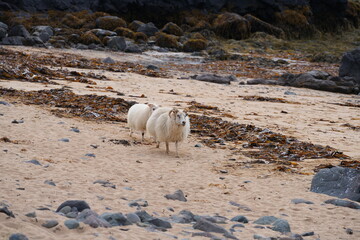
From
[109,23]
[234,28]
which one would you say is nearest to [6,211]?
[109,23]

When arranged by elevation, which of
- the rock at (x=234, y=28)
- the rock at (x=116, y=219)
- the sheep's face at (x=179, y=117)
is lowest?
the rock at (x=116, y=219)

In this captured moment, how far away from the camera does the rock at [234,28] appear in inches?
2168

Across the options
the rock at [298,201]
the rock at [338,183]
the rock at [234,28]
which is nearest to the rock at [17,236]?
the rock at [298,201]

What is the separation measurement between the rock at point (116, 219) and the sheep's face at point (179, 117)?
4.60 m

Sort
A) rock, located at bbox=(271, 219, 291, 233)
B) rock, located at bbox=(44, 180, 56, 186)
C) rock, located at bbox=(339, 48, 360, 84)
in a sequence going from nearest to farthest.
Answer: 1. rock, located at bbox=(271, 219, 291, 233)
2. rock, located at bbox=(44, 180, 56, 186)
3. rock, located at bbox=(339, 48, 360, 84)

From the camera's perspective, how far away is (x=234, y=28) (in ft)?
182

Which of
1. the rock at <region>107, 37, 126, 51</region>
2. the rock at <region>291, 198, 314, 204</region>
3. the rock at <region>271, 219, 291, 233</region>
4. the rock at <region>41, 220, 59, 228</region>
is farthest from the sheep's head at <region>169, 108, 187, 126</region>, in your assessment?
the rock at <region>107, 37, 126, 51</region>

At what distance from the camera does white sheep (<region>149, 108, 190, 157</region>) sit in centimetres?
997

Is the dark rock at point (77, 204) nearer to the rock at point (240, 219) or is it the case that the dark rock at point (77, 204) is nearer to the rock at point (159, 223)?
the rock at point (159, 223)

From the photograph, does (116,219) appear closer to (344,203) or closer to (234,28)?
(344,203)

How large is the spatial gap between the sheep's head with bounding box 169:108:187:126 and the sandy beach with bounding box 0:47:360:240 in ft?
2.63

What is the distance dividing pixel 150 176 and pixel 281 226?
2.96m

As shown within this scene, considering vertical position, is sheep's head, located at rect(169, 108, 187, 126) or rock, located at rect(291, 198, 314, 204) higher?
sheep's head, located at rect(169, 108, 187, 126)

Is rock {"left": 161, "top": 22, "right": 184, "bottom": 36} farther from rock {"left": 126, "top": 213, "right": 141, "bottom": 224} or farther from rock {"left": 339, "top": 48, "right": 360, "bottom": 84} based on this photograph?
rock {"left": 126, "top": 213, "right": 141, "bottom": 224}
